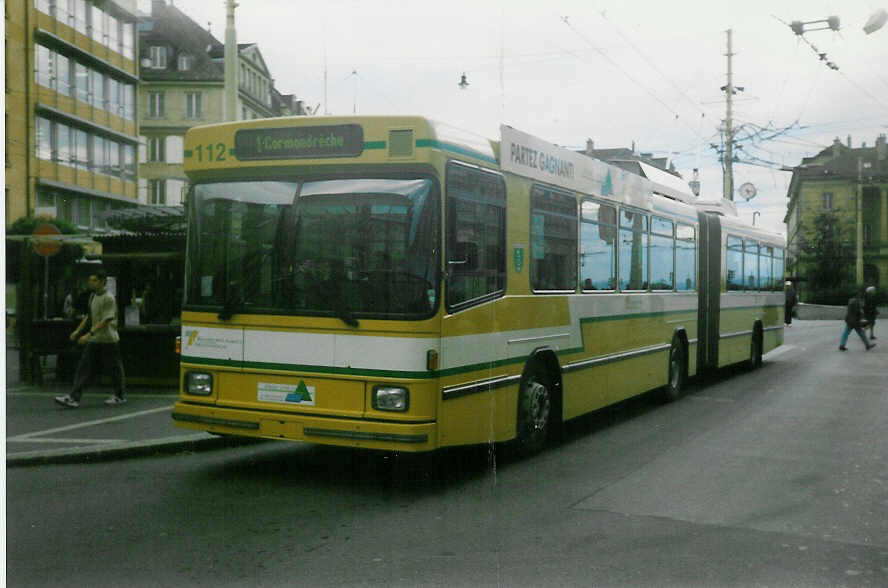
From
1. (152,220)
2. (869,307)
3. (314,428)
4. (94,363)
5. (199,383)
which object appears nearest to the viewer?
(314,428)

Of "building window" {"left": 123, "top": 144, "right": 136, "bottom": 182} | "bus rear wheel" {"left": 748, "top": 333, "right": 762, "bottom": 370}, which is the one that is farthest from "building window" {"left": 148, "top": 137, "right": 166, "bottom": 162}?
"bus rear wheel" {"left": 748, "top": 333, "right": 762, "bottom": 370}

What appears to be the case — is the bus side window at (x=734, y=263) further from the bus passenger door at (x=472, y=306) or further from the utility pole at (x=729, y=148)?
the bus passenger door at (x=472, y=306)

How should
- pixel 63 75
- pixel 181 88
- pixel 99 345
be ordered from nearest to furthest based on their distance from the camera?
pixel 63 75, pixel 181 88, pixel 99 345

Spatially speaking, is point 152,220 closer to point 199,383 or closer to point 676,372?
point 199,383

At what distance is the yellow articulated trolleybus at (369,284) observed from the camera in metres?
6.92

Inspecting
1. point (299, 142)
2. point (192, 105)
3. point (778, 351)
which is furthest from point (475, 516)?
point (778, 351)

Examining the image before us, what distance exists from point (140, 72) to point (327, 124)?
2.24 meters

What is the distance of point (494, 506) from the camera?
6.78m

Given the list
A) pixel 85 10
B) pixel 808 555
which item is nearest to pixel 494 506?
pixel 808 555

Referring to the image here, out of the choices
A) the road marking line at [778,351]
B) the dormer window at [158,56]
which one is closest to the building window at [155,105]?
the dormer window at [158,56]

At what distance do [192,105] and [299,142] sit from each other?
7.98 feet

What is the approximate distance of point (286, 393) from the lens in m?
7.19

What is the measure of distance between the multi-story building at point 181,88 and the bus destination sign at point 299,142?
28 cm

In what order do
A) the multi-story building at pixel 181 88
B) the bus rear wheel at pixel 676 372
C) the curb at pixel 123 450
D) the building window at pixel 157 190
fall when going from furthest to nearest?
the bus rear wheel at pixel 676 372
the building window at pixel 157 190
the curb at pixel 123 450
the multi-story building at pixel 181 88
